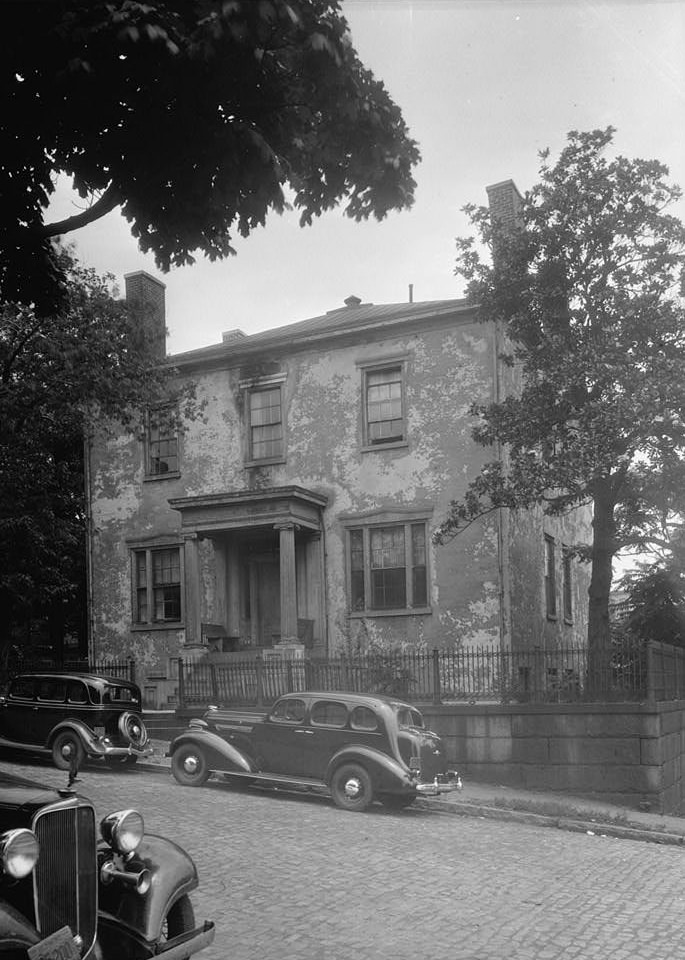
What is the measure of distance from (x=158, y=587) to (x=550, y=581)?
962 centimetres

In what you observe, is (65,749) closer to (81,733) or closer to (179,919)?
(81,733)

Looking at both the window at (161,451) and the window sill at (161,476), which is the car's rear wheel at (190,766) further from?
the window at (161,451)

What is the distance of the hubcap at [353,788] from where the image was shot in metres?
13.8

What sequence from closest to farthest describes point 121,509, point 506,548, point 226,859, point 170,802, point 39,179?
1. point 39,179
2. point 226,859
3. point 170,802
4. point 506,548
5. point 121,509

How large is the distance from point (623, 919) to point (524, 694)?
28.2 ft

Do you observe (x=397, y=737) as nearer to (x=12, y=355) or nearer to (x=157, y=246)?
(x=157, y=246)

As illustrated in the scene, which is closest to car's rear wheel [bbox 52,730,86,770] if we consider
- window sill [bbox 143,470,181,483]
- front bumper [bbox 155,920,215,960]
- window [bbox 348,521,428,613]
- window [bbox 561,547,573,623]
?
window [bbox 348,521,428,613]

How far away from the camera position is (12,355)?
19984mm

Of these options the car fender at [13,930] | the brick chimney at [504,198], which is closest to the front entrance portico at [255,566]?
the brick chimney at [504,198]

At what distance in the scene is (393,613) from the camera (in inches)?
893

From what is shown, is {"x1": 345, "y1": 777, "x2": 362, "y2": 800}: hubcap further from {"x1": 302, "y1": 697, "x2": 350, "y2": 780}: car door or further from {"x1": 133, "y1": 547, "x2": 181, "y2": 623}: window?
{"x1": 133, "y1": 547, "x2": 181, "y2": 623}: window

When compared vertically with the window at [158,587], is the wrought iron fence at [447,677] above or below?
below

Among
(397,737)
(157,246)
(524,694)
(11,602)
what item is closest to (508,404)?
(524,694)

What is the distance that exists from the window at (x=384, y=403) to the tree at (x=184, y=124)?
13.9m
